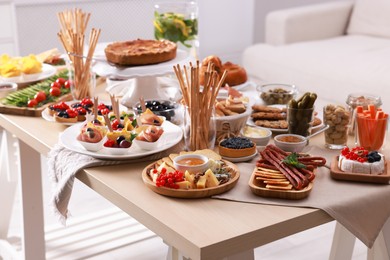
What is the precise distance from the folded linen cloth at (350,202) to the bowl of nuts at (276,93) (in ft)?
2.01

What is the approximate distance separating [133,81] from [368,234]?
1.01m

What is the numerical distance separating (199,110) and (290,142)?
0.25 metres

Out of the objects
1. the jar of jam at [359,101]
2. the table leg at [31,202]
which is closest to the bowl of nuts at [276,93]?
the jar of jam at [359,101]

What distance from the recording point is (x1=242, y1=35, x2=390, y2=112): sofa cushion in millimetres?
3303

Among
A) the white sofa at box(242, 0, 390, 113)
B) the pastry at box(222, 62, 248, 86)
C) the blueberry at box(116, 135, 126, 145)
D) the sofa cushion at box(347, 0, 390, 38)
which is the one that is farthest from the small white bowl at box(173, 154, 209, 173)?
the sofa cushion at box(347, 0, 390, 38)

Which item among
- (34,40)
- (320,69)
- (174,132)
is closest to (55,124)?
(174,132)

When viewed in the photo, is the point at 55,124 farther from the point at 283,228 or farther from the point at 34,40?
the point at 34,40

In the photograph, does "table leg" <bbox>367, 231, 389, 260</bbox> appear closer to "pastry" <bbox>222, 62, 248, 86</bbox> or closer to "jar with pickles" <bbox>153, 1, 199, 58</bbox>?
"pastry" <bbox>222, 62, 248, 86</bbox>

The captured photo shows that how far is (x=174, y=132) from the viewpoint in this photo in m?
1.74

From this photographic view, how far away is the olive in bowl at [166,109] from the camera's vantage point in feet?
6.06

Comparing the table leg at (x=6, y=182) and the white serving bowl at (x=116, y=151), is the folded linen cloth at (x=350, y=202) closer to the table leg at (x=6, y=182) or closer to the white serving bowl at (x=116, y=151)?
the white serving bowl at (x=116, y=151)

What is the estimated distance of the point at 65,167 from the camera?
1.61 m

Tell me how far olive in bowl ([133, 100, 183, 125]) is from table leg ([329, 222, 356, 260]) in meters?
A: 0.69

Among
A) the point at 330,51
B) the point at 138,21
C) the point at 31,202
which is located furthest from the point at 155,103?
the point at 138,21
